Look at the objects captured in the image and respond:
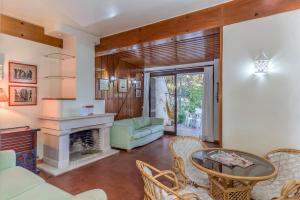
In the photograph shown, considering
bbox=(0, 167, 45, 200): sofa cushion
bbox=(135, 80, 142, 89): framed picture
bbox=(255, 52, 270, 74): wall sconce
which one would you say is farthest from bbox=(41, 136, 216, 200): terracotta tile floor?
bbox=(135, 80, 142, 89): framed picture

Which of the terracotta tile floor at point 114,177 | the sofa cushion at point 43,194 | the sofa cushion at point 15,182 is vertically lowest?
the terracotta tile floor at point 114,177

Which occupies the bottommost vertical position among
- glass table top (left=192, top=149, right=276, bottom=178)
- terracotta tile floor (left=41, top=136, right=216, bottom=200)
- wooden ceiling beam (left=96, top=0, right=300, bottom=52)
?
terracotta tile floor (left=41, top=136, right=216, bottom=200)

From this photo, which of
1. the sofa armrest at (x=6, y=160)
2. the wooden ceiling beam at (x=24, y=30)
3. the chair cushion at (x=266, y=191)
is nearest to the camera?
the chair cushion at (x=266, y=191)

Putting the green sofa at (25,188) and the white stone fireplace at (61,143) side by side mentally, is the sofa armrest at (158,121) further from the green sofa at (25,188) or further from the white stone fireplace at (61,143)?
the green sofa at (25,188)

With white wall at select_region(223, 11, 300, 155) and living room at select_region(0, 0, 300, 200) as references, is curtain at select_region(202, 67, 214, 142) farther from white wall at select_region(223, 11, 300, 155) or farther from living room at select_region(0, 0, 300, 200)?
white wall at select_region(223, 11, 300, 155)

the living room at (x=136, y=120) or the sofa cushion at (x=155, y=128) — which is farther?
the sofa cushion at (x=155, y=128)

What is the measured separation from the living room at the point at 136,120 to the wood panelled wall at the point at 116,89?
0.05 meters

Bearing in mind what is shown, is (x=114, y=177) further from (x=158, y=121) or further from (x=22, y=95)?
(x=158, y=121)

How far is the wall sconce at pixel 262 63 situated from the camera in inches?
90.3

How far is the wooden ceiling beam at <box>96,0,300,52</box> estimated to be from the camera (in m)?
2.31

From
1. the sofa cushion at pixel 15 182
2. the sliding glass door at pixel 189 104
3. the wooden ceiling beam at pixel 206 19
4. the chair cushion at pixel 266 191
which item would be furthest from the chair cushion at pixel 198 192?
the sliding glass door at pixel 189 104

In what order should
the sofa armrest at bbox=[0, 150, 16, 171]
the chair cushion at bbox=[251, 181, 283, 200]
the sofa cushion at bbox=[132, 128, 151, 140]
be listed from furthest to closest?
1. the sofa cushion at bbox=[132, 128, 151, 140]
2. the sofa armrest at bbox=[0, 150, 16, 171]
3. the chair cushion at bbox=[251, 181, 283, 200]

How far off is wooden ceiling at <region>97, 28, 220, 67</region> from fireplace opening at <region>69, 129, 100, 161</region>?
6.49 ft

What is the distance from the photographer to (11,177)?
192cm
